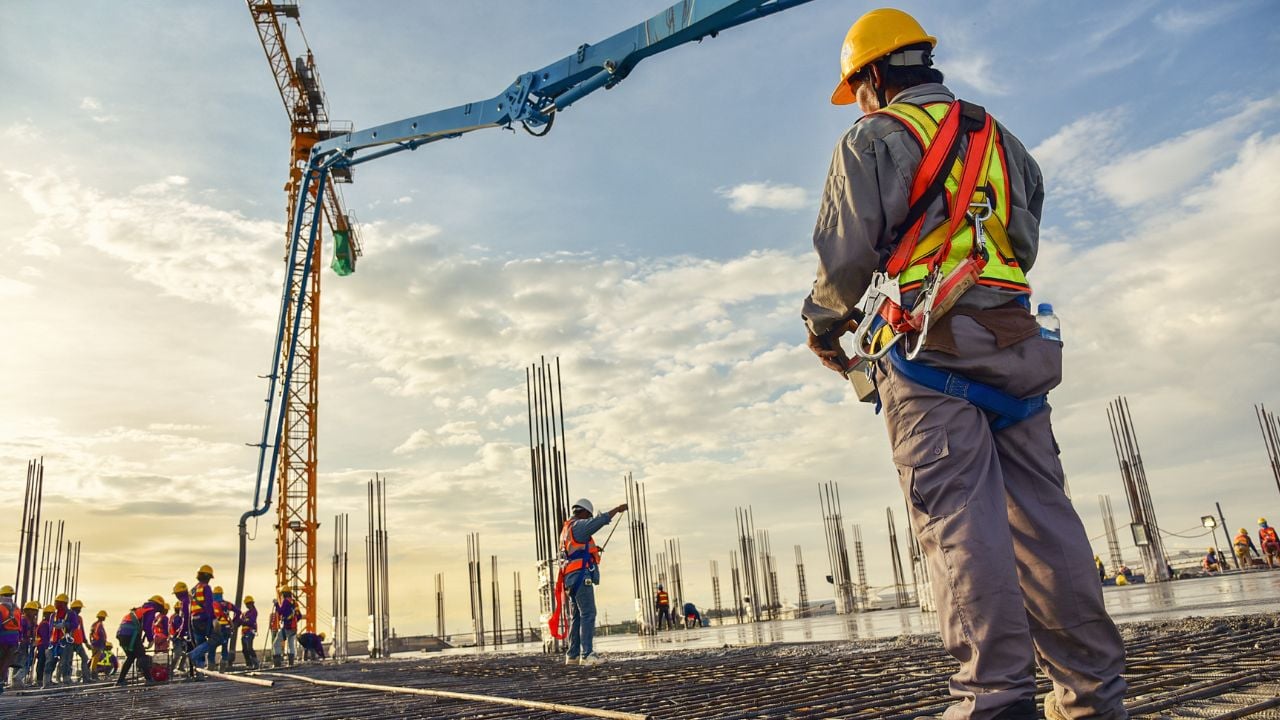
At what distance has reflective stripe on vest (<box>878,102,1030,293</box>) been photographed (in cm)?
216

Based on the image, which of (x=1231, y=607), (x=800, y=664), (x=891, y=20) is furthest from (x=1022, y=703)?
(x=1231, y=607)

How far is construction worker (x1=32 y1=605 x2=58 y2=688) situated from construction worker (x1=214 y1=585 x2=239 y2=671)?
10.3 ft

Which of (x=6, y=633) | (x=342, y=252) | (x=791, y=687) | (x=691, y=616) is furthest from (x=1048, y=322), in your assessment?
(x=342, y=252)

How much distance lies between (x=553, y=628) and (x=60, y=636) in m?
12.4

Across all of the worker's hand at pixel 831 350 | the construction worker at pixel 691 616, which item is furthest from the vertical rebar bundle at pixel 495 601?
the worker's hand at pixel 831 350

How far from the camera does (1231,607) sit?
6953 millimetres

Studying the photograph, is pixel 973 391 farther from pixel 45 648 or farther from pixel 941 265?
pixel 45 648

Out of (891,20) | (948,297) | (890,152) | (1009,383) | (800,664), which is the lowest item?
(800,664)

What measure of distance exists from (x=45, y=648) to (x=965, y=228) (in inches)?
788

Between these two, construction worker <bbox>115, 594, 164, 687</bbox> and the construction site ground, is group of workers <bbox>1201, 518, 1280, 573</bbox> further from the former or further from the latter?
construction worker <bbox>115, 594, 164, 687</bbox>

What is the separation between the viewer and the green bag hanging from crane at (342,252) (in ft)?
101

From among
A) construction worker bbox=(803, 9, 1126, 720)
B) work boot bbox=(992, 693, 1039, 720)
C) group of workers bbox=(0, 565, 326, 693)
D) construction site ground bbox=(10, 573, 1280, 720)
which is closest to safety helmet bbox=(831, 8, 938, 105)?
construction worker bbox=(803, 9, 1126, 720)

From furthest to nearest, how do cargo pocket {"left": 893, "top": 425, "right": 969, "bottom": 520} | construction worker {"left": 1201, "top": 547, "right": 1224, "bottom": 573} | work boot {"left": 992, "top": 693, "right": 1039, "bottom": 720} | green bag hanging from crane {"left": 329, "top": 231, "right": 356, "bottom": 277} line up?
1. green bag hanging from crane {"left": 329, "top": 231, "right": 356, "bottom": 277}
2. construction worker {"left": 1201, "top": 547, "right": 1224, "bottom": 573}
3. cargo pocket {"left": 893, "top": 425, "right": 969, "bottom": 520}
4. work boot {"left": 992, "top": 693, "right": 1039, "bottom": 720}

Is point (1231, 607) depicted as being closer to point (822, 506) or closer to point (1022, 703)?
point (1022, 703)
